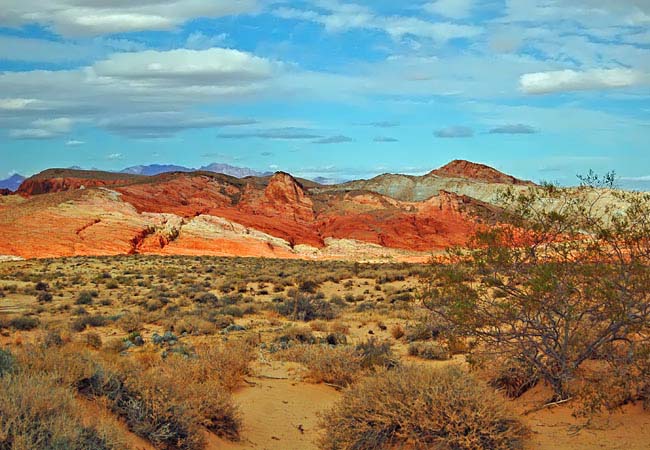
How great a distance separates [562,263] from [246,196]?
80.7 m

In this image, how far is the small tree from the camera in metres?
8.91

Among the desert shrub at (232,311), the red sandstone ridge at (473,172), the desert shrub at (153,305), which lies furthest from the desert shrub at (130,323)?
the red sandstone ridge at (473,172)

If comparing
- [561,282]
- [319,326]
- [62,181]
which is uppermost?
[62,181]

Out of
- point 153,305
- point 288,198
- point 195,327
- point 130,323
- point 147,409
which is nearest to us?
point 147,409

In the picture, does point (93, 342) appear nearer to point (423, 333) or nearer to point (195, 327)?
point (195, 327)

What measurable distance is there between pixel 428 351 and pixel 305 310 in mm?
7328

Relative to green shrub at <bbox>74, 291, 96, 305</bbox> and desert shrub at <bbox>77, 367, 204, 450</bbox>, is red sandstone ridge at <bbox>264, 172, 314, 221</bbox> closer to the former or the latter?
green shrub at <bbox>74, 291, 96, 305</bbox>

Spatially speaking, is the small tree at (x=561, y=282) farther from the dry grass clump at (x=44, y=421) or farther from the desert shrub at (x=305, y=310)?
the desert shrub at (x=305, y=310)

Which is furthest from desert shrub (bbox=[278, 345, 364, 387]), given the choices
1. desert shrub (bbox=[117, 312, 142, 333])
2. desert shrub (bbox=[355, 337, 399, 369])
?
desert shrub (bbox=[117, 312, 142, 333])

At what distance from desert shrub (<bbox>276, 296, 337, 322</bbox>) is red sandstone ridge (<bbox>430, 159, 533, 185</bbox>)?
307ft

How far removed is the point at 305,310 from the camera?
20328 mm

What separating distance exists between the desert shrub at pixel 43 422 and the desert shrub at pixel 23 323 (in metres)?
Result: 12.3

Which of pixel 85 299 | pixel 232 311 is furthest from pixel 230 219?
pixel 232 311

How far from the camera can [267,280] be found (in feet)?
104
